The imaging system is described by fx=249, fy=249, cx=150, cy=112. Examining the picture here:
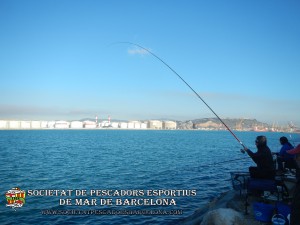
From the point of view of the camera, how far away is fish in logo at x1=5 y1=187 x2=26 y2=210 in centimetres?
1453

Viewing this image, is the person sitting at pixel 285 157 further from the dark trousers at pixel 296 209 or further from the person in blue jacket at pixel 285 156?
the dark trousers at pixel 296 209

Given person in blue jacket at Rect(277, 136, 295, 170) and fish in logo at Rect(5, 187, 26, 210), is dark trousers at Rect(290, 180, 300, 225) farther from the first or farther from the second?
fish in logo at Rect(5, 187, 26, 210)

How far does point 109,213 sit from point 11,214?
5062 millimetres

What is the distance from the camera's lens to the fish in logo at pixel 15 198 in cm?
1453

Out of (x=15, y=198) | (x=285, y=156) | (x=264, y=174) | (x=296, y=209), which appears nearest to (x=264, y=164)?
(x=264, y=174)

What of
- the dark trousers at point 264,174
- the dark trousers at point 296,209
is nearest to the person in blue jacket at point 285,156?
the dark trousers at point 264,174

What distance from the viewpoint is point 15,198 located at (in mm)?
15750

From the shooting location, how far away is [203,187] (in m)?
18.2

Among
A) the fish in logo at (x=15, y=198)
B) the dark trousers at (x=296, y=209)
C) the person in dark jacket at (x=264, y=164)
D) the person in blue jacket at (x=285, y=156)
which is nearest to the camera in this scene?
the dark trousers at (x=296, y=209)

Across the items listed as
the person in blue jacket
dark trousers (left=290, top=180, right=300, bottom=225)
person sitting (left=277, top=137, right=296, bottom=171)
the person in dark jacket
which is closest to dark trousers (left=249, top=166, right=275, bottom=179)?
the person in dark jacket

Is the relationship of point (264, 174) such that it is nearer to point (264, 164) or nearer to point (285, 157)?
point (264, 164)

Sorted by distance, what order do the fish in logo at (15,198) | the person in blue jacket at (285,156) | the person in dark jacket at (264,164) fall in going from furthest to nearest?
the fish in logo at (15,198) → the person in blue jacket at (285,156) → the person in dark jacket at (264,164)

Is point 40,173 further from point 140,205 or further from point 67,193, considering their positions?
point 140,205

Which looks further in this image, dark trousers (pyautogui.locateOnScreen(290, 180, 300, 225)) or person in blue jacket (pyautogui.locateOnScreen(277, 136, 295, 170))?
person in blue jacket (pyautogui.locateOnScreen(277, 136, 295, 170))
